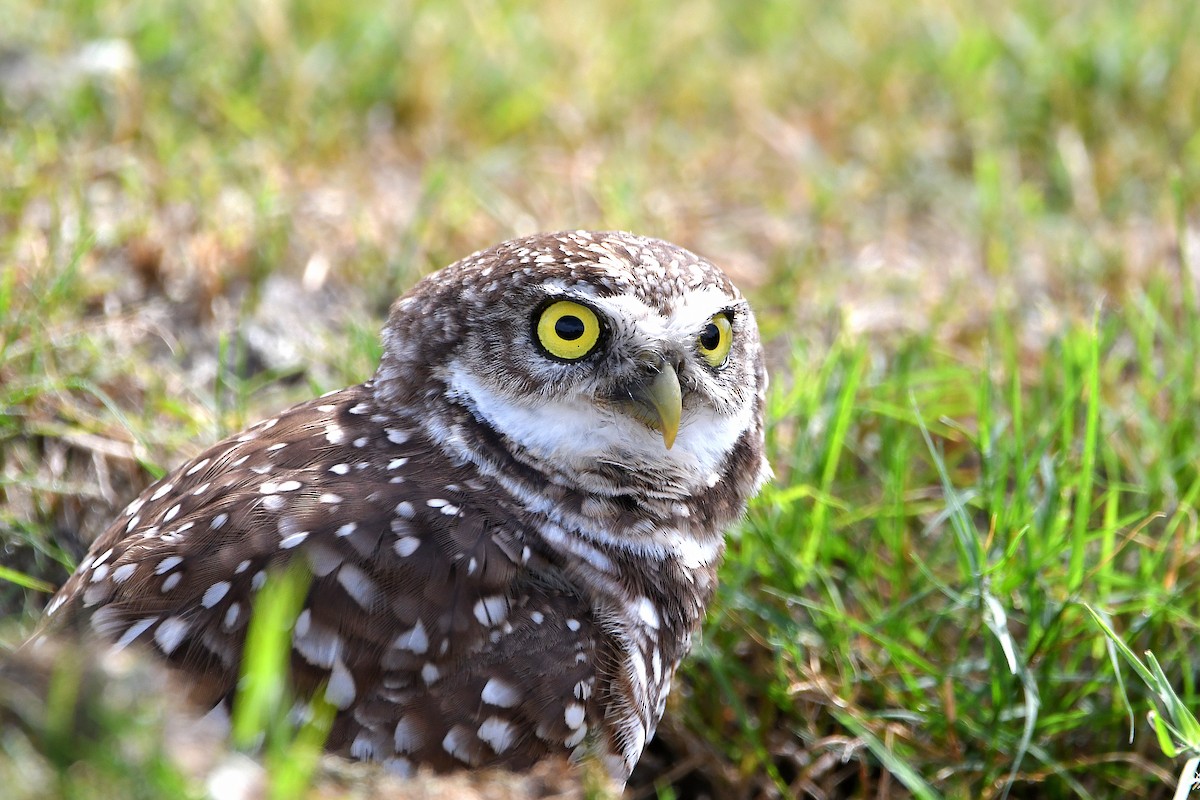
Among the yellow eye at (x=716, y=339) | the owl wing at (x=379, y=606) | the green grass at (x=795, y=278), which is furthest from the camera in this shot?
the green grass at (x=795, y=278)

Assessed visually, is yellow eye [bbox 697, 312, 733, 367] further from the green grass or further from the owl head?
the green grass

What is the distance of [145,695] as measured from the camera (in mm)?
1322

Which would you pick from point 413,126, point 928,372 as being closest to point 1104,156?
point 928,372

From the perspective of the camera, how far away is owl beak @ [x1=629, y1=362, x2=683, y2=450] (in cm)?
228

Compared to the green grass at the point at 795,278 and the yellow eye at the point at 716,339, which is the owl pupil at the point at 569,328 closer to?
the yellow eye at the point at 716,339

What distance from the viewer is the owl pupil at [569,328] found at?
2332 millimetres

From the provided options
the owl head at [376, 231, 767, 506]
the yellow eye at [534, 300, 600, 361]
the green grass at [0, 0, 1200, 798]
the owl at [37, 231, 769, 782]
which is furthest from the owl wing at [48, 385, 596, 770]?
the green grass at [0, 0, 1200, 798]

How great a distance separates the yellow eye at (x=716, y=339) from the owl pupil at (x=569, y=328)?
25 cm

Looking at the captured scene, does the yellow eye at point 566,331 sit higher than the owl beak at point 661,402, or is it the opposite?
the yellow eye at point 566,331

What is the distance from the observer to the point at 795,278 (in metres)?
4.16

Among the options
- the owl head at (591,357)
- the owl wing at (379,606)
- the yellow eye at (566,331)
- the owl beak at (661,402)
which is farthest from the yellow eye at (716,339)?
the owl wing at (379,606)

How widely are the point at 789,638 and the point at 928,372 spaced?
1073 mm

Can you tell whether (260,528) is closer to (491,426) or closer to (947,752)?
(491,426)

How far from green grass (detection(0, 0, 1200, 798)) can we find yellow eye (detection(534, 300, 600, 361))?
0.82 metres
